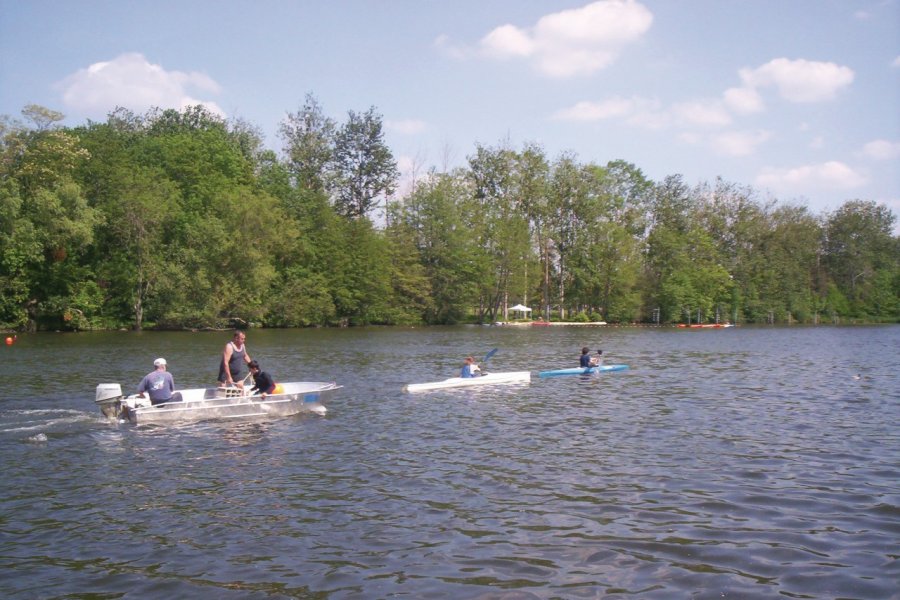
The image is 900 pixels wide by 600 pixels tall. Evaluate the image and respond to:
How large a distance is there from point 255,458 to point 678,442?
872 cm

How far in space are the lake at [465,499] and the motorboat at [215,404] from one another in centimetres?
51

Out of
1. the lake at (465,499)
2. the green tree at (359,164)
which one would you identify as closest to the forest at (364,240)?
the green tree at (359,164)

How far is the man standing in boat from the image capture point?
59.4 feet

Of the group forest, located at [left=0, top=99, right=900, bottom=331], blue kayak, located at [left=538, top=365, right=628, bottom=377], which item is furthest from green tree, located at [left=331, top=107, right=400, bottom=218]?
blue kayak, located at [left=538, top=365, right=628, bottom=377]

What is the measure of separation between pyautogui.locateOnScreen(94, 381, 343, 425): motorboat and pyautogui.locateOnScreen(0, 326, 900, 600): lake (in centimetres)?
51

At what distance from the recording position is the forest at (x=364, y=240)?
55281 millimetres

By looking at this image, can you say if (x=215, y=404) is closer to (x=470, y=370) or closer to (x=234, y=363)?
(x=234, y=363)

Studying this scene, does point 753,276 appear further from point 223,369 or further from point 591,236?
point 223,369

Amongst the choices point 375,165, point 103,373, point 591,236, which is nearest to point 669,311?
point 591,236

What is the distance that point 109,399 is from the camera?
654 inches

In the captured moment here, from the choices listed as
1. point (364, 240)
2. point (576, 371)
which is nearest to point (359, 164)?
point (364, 240)

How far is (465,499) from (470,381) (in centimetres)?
1343

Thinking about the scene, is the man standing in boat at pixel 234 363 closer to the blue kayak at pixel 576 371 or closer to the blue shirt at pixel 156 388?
the blue shirt at pixel 156 388

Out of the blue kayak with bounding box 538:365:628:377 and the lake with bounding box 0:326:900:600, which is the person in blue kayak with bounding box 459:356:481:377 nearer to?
the lake with bounding box 0:326:900:600
